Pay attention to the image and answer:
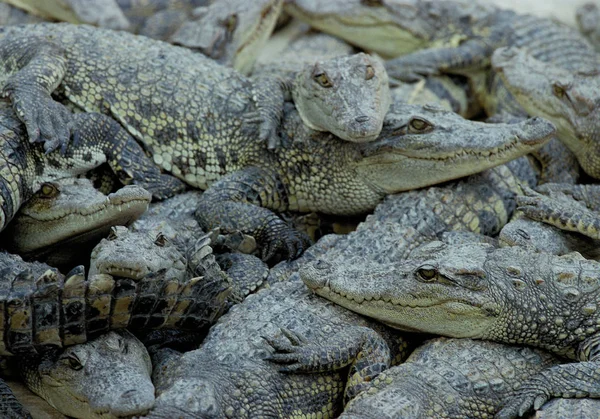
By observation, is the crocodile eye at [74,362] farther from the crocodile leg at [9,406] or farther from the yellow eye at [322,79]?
the yellow eye at [322,79]

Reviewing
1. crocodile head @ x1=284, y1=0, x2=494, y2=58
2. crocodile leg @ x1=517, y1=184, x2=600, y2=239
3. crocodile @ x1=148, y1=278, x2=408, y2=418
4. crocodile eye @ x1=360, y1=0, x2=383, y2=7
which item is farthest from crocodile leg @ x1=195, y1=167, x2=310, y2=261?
crocodile eye @ x1=360, y1=0, x2=383, y2=7

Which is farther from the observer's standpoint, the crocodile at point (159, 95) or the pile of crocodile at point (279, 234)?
the crocodile at point (159, 95)

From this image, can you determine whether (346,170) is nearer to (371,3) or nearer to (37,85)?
(37,85)

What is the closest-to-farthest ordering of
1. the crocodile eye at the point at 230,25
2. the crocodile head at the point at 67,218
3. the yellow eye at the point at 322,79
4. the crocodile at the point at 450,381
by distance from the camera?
the crocodile at the point at 450,381, the crocodile head at the point at 67,218, the yellow eye at the point at 322,79, the crocodile eye at the point at 230,25

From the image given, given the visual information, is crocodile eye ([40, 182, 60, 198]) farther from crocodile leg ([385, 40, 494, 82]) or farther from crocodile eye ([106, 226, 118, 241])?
crocodile leg ([385, 40, 494, 82])

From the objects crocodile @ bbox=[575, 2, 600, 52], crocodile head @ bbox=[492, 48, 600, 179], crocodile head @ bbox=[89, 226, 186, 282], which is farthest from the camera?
crocodile @ bbox=[575, 2, 600, 52]

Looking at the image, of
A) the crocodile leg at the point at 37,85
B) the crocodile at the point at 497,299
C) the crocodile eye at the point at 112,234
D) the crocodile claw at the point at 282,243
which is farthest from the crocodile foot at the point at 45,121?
the crocodile at the point at 497,299
